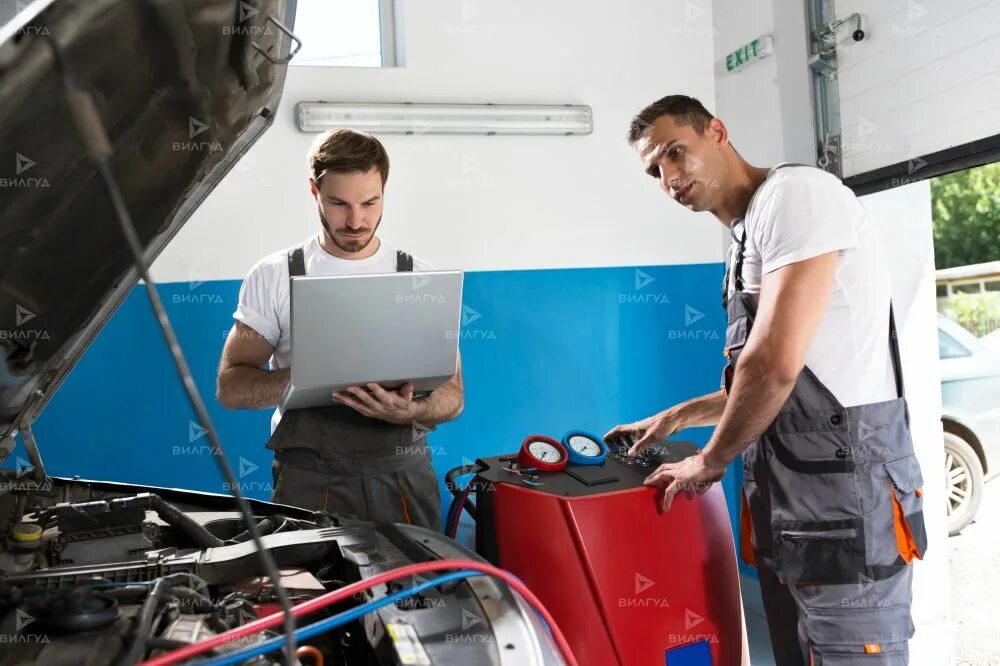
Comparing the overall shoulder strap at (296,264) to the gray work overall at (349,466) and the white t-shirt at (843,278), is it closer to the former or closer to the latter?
the gray work overall at (349,466)

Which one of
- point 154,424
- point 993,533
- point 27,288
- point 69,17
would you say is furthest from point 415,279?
point 993,533

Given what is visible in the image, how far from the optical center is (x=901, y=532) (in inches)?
64.9

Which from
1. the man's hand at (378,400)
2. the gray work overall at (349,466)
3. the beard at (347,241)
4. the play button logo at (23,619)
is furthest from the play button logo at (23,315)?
the beard at (347,241)

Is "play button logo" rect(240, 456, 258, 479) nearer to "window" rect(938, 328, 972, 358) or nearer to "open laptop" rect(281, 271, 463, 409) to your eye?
"open laptop" rect(281, 271, 463, 409)

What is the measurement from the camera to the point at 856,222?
67.1 inches

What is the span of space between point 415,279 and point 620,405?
6.79 ft

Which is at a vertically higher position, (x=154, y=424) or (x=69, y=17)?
(x=69, y=17)

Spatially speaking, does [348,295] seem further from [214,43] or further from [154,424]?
[154,424]

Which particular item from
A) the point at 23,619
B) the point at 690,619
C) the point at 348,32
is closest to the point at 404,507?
the point at 690,619

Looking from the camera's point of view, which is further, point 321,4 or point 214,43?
point 321,4

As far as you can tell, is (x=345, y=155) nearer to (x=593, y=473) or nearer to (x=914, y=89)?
(x=593, y=473)

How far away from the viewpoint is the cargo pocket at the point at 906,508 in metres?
1.65

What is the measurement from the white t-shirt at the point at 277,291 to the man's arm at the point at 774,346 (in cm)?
96

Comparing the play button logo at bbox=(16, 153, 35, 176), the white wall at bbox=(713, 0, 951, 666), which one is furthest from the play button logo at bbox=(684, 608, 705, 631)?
the play button logo at bbox=(16, 153, 35, 176)
